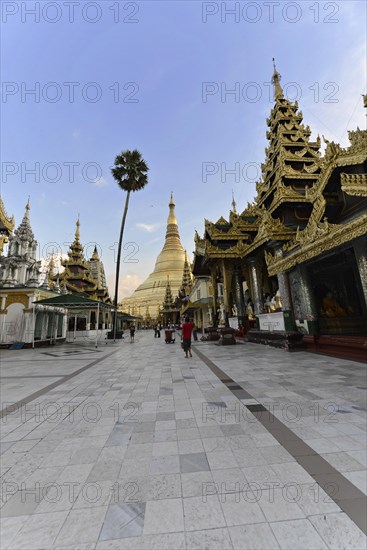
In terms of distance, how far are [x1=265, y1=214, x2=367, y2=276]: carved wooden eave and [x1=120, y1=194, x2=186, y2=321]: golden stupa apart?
55086 mm

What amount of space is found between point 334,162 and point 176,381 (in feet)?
30.5

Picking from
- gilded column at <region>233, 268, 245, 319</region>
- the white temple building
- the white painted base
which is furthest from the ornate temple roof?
the white temple building

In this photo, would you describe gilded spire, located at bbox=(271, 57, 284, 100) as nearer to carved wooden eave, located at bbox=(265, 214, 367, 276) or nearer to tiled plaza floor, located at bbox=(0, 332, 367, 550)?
carved wooden eave, located at bbox=(265, 214, 367, 276)

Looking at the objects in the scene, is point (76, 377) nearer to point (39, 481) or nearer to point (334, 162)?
point (39, 481)

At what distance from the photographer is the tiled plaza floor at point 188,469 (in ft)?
6.05

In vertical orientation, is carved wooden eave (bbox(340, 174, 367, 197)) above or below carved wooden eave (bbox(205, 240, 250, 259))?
below

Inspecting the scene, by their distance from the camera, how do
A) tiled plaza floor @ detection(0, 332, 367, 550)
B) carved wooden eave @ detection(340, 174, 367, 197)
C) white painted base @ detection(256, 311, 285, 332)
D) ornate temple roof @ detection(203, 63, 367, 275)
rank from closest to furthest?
tiled plaza floor @ detection(0, 332, 367, 550)
carved wooden eave @ detection(340, 174, 367, 197)
ornate temple roof @ detection(203, 63, 367, 275)
white painted base @ detection(256, 311, 285, 332)

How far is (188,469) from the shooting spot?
2.64 m

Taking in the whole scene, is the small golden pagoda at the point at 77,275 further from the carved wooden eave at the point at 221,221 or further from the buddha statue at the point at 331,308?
the buddha statue at the point at 331,308

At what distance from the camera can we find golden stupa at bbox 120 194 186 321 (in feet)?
224

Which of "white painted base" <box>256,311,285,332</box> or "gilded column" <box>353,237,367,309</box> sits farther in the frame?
"white painted base" <box>256,311,285,332</box>

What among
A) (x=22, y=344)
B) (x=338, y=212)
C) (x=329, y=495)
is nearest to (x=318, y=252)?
(x=338, y=212)

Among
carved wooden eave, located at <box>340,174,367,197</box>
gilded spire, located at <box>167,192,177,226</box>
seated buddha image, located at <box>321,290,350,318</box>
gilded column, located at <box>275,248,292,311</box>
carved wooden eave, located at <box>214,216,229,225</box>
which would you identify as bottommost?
seated buddha image, located at <box>321,290,350,318</box>

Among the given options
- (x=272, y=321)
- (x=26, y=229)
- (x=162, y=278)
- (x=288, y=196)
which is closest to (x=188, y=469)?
(x=272, y=321)
